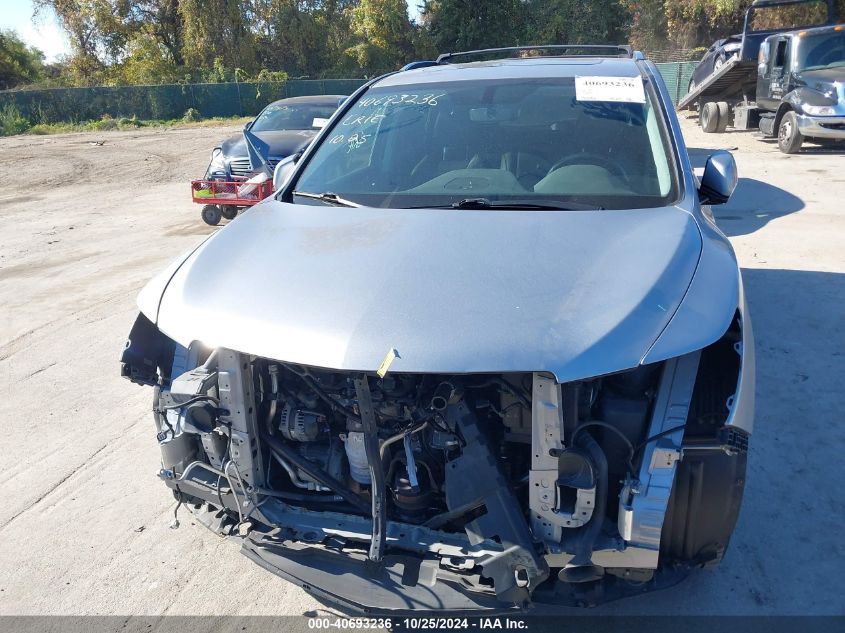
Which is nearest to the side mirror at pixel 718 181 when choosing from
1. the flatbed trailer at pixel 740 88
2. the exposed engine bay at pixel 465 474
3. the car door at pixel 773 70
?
the exposed engine bay at pixel 465 474

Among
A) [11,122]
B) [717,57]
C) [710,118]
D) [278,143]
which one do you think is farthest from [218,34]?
[278,143]

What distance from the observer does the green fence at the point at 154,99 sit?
3278cm

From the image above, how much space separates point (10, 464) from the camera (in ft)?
12.6

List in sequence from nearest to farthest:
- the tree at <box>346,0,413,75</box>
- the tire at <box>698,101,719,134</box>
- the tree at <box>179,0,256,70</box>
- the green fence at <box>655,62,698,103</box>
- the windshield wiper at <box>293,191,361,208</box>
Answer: the windshield wiper at <box>293,191,361,208</box> < the tire at <box>698,101,719,134</box> < the green fence at <box>655,62,698,103</box> < the tree at <box>179,0,256,70</box> < the tree at <box>346,0,413,75</box>

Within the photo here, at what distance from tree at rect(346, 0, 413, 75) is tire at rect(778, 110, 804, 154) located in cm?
3151

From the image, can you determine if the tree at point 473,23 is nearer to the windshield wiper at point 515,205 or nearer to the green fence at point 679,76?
the green fence at point 679,76

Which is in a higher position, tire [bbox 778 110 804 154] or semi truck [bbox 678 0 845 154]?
semi truck [bbox 678 0 845 154]

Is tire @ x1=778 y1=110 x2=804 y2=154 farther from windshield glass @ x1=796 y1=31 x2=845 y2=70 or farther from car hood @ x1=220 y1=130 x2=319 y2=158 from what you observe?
car hood @ x1=220 y1=130 x2=319 y2=158

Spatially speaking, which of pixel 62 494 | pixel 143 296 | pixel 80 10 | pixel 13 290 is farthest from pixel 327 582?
pixel 80 10

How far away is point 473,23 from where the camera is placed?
1534 inches

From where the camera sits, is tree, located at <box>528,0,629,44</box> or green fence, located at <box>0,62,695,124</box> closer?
green fence, located at <box>0,62,695,124</box>

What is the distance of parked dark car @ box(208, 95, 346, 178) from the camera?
33.7 feet

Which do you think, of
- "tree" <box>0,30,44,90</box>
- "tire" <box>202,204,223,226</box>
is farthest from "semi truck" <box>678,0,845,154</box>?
"tree" <box>0,30,44,90</box>

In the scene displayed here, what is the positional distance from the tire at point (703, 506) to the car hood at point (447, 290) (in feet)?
1.62
